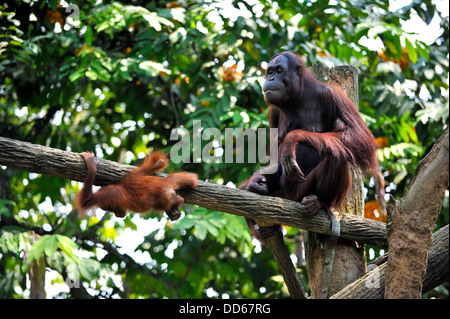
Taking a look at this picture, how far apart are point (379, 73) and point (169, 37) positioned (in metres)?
2.95

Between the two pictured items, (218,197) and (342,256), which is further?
(342,256)

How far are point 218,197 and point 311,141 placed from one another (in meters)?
0.84

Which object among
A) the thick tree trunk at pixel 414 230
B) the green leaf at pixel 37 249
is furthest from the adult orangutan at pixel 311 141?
the green leaf at pixel 37 249

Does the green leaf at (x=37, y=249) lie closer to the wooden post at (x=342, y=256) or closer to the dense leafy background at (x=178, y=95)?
the dense leafy background at (x=178, y=95)

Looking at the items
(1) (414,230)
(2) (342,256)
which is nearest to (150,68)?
(2) (342,256)

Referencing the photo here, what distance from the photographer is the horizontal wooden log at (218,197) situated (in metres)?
3.57

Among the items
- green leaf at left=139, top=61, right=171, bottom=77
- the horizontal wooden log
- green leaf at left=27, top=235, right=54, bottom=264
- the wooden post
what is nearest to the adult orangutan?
the horizontal wooden log

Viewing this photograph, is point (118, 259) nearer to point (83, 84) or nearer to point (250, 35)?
point (83, 84)

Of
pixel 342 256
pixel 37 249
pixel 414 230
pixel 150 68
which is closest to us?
pixel 414 230

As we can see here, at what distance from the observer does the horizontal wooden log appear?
3566mm

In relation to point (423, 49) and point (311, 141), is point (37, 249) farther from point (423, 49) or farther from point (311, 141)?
point (423, 49)

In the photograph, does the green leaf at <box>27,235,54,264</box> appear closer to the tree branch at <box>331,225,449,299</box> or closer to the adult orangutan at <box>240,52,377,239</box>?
the adult orangutan at <box>240,52,377,239</box>

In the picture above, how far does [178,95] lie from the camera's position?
800cm

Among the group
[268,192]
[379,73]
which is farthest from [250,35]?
[268,192]
